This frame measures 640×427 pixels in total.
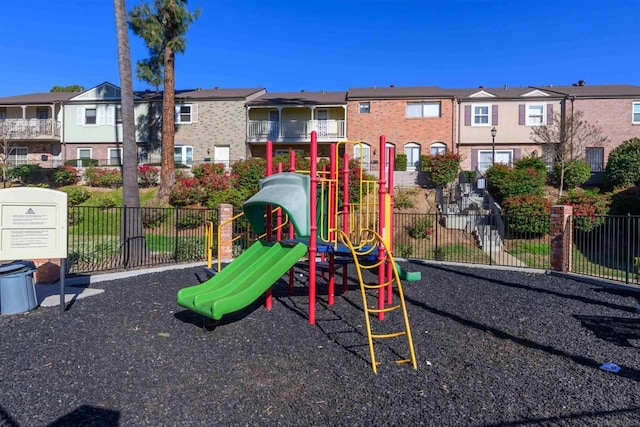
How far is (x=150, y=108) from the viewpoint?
109ft

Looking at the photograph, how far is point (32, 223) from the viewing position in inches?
268

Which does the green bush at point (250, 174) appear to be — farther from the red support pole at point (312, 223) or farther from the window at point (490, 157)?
the red support pole at point (312, 223)

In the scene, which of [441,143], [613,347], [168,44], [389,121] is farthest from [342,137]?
[613,347]

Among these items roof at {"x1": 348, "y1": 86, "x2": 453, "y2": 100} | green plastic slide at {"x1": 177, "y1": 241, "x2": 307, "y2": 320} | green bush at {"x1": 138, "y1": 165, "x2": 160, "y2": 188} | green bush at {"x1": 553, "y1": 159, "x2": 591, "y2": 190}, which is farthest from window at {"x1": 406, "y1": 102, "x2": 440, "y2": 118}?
green plastic slide at {"x1": 177, "y1": 241, "x2": 307, "y2": 320}

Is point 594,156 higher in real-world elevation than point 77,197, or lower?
higher

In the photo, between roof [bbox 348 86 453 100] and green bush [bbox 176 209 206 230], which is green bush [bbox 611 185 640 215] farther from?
green bush [bbox 176 209 206 230]

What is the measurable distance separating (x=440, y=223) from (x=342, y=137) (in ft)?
42.5

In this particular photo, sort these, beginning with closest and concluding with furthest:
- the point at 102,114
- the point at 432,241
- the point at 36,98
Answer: the point at 432,241 < the point at 102,114 < the point at 36,98

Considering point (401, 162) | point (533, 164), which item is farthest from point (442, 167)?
point (533, 164)

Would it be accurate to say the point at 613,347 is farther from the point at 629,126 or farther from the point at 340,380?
the point at 629,126

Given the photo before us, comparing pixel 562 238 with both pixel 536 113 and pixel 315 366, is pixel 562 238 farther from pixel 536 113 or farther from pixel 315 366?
pixel 536 113

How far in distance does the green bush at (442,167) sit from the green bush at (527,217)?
531cm

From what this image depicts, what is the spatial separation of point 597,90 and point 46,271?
33546mm

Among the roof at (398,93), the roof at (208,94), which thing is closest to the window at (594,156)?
the roof at (398,93)
